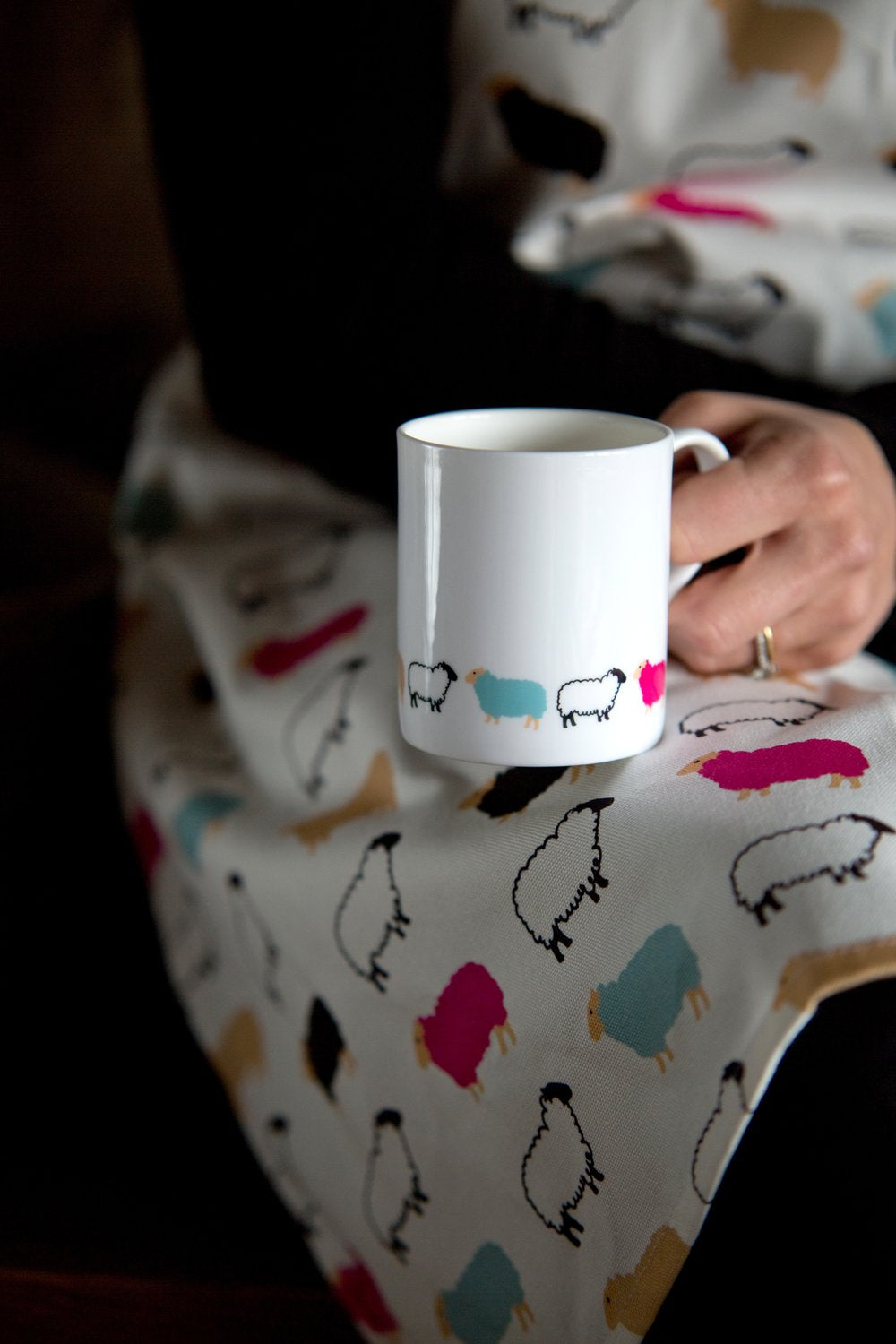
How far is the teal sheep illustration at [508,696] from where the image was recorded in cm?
41

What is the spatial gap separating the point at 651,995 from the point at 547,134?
1.83 ft

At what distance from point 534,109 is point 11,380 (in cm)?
70

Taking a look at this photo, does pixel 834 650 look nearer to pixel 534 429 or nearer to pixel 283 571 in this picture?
pixel 534 429

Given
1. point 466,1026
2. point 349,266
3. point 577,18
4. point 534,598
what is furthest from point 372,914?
point 577,18

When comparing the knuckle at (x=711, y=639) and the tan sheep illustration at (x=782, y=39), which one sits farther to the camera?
the tan sheep illustration at (x=782, y=39)

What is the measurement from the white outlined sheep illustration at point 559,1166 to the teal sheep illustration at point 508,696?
13 centimetres

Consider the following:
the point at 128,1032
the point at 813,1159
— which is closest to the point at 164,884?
the point at 128,1032

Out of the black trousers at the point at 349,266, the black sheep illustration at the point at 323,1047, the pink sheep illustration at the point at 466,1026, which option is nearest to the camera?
the pink sheep illustration at the point at 466,1026

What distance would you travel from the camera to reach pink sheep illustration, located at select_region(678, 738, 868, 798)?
39cm

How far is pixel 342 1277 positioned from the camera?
1.82 ft

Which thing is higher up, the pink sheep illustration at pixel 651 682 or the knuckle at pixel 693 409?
the knuckle at pixel 693 409

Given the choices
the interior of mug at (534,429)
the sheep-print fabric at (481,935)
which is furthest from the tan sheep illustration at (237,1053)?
the interior of mug at (534,429)

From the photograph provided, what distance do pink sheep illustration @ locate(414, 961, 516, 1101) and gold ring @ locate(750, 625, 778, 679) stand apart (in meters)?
0.18

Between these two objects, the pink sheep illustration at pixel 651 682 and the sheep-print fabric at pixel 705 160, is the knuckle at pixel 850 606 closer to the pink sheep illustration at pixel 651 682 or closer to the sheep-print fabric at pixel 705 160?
the pink sheep illustration at pixel 651 682
